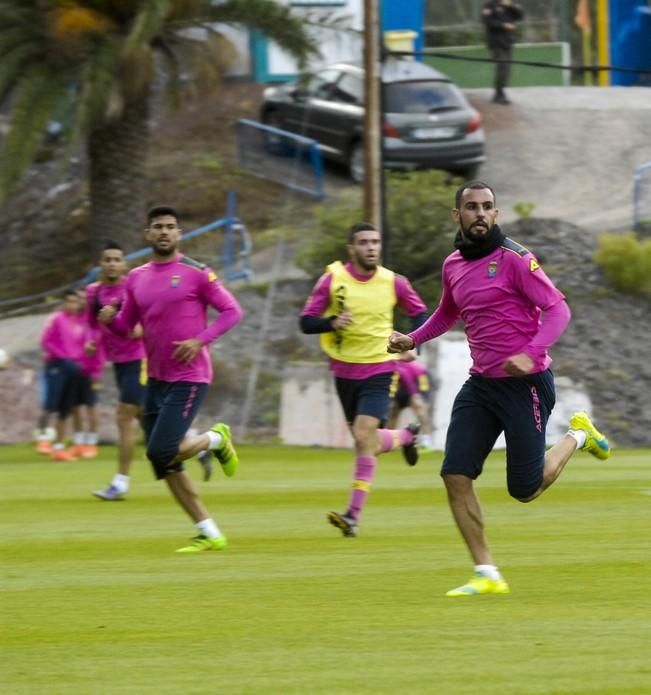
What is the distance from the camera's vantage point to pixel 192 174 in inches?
1302

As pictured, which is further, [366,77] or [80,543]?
[366,77]

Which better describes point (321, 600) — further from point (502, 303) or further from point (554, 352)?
point (554, 352)

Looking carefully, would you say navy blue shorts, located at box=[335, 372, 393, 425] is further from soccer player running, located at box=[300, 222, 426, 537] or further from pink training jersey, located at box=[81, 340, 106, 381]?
pink training jersey, located at box=[81, 340, 106, 381]

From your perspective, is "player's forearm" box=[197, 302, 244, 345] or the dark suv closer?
"player's forearm" box=[197, 302, 244, 345]

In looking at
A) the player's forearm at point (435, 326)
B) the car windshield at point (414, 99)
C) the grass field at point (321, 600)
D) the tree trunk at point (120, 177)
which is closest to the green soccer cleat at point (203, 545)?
the grass field at point (321, 600)

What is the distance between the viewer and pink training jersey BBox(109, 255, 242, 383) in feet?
35.1

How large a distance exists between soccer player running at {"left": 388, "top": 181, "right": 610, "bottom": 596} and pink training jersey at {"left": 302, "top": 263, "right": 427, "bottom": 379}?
3416 mm

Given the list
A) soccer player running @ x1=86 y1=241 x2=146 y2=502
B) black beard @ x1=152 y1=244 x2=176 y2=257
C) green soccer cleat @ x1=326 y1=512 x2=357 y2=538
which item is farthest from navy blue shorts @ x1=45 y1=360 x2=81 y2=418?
black beard @ x1=152 y1=244 x2=176 y2=257

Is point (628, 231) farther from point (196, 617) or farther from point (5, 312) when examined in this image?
point (196, 617)

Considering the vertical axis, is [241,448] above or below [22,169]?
below

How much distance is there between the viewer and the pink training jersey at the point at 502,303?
26.6 feet

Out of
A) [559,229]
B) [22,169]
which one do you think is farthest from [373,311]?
[559,229]

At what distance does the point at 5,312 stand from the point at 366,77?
30.0ft

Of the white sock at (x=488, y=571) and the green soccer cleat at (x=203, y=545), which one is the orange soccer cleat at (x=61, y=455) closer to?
the green soccer cleat at (x=203, y=545)
